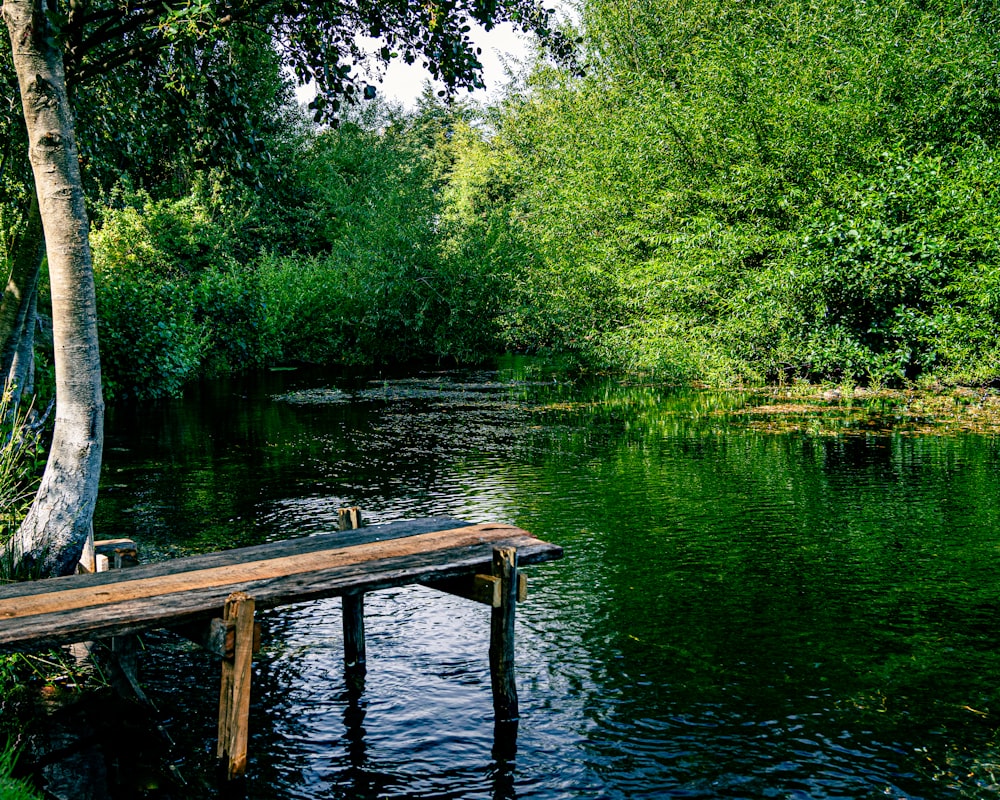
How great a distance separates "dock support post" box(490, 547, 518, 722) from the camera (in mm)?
6266

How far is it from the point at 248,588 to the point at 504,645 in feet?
6.19

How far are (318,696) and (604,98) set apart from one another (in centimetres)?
2984

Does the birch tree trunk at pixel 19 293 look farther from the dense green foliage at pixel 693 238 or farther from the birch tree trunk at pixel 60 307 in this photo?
the dense green foliage at pixel 693 238

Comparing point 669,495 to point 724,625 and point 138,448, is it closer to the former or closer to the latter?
point 724,625

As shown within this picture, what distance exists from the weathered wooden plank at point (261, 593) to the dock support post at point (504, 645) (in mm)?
158

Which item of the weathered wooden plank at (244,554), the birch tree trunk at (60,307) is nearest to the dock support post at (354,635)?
the weathered wooden plank at (244,554)

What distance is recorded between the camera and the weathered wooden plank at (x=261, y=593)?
4766 millimetres

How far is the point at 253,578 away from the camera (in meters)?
5.64

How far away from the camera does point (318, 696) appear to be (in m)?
6.96

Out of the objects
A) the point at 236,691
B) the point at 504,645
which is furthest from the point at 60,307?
the point at 504,645

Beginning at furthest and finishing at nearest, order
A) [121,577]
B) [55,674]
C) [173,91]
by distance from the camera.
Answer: [173,91]
[55,674]
[121,577]

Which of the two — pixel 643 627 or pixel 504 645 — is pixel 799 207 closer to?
pixel 643 627

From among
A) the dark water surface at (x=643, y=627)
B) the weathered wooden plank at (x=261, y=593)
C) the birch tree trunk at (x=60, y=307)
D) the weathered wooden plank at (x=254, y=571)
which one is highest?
the birch tree trunk at (x=60, y=307)

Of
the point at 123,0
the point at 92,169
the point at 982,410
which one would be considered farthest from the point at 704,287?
the point at 123,0
